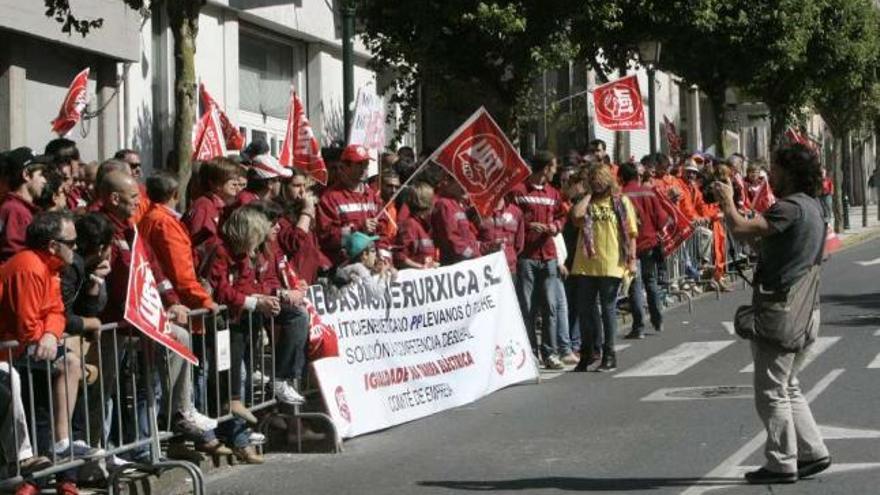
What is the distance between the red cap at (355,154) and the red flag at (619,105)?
1219cm

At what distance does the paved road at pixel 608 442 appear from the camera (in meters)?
10.1

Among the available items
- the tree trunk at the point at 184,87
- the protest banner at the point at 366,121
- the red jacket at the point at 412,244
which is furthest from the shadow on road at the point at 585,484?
the protest banner at the point at 366,121

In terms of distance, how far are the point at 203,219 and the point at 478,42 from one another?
1071cm

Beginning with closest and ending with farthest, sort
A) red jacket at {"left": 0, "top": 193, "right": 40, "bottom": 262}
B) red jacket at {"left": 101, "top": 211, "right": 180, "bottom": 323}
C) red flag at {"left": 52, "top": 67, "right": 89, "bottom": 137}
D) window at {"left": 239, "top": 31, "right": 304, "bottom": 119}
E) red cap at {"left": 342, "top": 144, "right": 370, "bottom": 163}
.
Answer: red jacket at {"left": 0, "top": 193, "right": 40, "bottom": 262}
red jacket at {"left": 101, "top": 211, "right": 180, "bottom": 323}
red cap at {"left": 342, "top": 144, "right": 370, "bottom": 163}
red flag at {"left": 52, "top": 67, "right": 89, "bottom": 137}
window at {"left": 239, "top": 31, "right": 304, "bottom": 119}

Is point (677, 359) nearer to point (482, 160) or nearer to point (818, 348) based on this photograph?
point (818, 348)

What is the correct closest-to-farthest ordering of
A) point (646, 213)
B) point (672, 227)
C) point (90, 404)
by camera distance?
point (90, 404), point (646, 213), point (672, 227)

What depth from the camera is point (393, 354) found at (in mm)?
13461

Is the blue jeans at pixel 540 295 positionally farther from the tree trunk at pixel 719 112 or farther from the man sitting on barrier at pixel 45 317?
the tree trunk at pixel 719 112

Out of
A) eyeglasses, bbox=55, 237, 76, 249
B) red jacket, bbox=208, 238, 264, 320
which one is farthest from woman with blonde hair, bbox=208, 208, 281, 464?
eyeglasses, bbox=55, 237, 76, 249

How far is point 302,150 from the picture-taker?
52.6 ft

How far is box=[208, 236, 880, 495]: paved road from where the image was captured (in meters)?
10.1

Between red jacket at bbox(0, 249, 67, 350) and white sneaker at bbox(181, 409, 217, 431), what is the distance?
61.4 inches

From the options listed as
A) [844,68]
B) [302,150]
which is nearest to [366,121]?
[302,150]

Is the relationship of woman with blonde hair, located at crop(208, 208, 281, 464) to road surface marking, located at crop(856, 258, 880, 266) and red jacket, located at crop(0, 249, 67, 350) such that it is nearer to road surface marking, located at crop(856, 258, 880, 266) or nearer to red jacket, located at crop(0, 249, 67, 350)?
red jacket, located at crop(0, 249, 67, 350)
